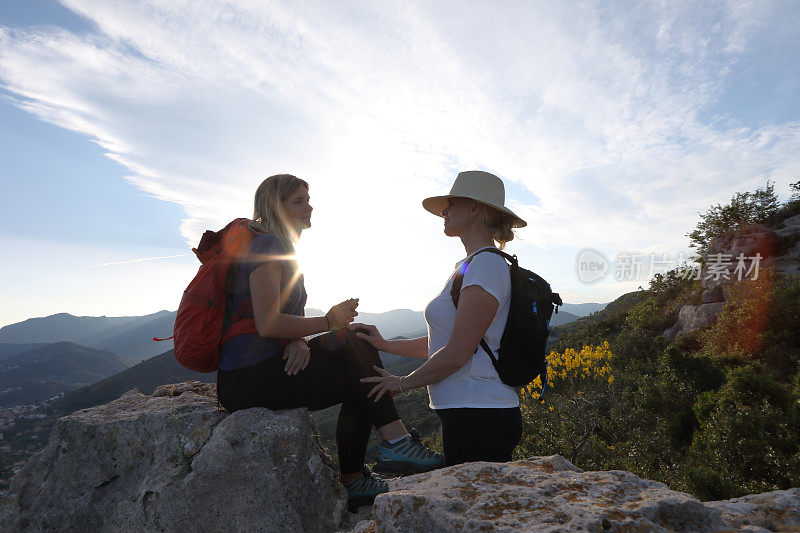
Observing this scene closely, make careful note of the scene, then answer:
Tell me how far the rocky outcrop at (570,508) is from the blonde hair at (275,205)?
2.28 m

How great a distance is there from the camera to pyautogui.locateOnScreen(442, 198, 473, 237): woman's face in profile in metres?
3.21

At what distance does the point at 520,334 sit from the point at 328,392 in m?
1.55

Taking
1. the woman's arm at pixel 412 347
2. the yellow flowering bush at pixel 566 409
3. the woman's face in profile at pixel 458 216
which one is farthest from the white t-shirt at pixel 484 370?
the yellow flowering bush at pixel 566 409

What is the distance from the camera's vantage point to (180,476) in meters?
3.08

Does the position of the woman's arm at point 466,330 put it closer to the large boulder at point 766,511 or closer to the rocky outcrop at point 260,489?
the rocky outcrop at point 260,489

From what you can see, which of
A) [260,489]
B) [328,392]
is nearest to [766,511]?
[328,392]

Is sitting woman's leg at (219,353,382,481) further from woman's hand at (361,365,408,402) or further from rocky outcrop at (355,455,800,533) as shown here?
rocky outcrop at (355,455,800,533)

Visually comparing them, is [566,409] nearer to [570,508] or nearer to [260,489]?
[260,489]

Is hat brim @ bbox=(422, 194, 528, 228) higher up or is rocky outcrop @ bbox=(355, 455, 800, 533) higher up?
hat brim @ bbox=(422, 194, 528, 228)

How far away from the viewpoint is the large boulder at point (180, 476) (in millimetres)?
2910

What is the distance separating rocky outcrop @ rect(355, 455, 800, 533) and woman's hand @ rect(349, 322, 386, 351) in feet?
5.21

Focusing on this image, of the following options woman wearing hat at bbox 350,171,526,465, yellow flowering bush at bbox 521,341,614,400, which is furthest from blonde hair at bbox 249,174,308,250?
yellow flowering bush at bbox 521,341,614,400

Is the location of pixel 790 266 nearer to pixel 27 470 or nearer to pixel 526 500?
pixel 526 500

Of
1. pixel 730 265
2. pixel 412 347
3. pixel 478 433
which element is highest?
pixel 730 265
